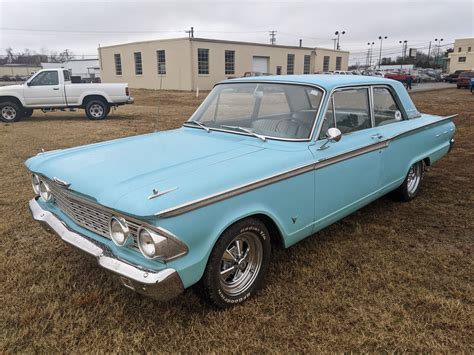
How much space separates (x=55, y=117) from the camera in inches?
588

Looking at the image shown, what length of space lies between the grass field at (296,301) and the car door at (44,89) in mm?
10097

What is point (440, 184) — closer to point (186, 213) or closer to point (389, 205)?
point (389, 205)

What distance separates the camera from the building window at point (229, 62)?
38.7 m

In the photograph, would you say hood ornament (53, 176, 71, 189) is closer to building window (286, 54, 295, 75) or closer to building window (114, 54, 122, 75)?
building window (114, 54, 122, 75)

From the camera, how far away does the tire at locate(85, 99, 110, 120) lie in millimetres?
13938

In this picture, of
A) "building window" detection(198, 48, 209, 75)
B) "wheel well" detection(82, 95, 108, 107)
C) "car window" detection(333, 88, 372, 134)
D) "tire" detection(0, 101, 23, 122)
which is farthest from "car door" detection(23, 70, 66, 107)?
"building window" detection(198, 48, 209, 75)

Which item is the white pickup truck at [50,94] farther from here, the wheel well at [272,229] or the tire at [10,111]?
the wheel well at [272,229]

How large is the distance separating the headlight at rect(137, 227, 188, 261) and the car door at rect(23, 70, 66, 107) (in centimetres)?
1281

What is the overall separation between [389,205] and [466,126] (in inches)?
326

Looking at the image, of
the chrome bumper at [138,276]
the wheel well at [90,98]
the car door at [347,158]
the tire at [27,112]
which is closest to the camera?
the chrome bumper at [138,276]

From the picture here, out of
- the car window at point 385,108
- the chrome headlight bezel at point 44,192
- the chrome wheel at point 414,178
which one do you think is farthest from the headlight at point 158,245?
the chrome wheel at point 414,178

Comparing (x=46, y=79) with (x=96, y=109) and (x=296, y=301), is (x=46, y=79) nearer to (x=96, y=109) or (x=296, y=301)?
(x=96, y=109)

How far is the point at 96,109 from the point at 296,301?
12851 mm

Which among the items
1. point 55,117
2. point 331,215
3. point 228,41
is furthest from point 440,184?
point 228,41
